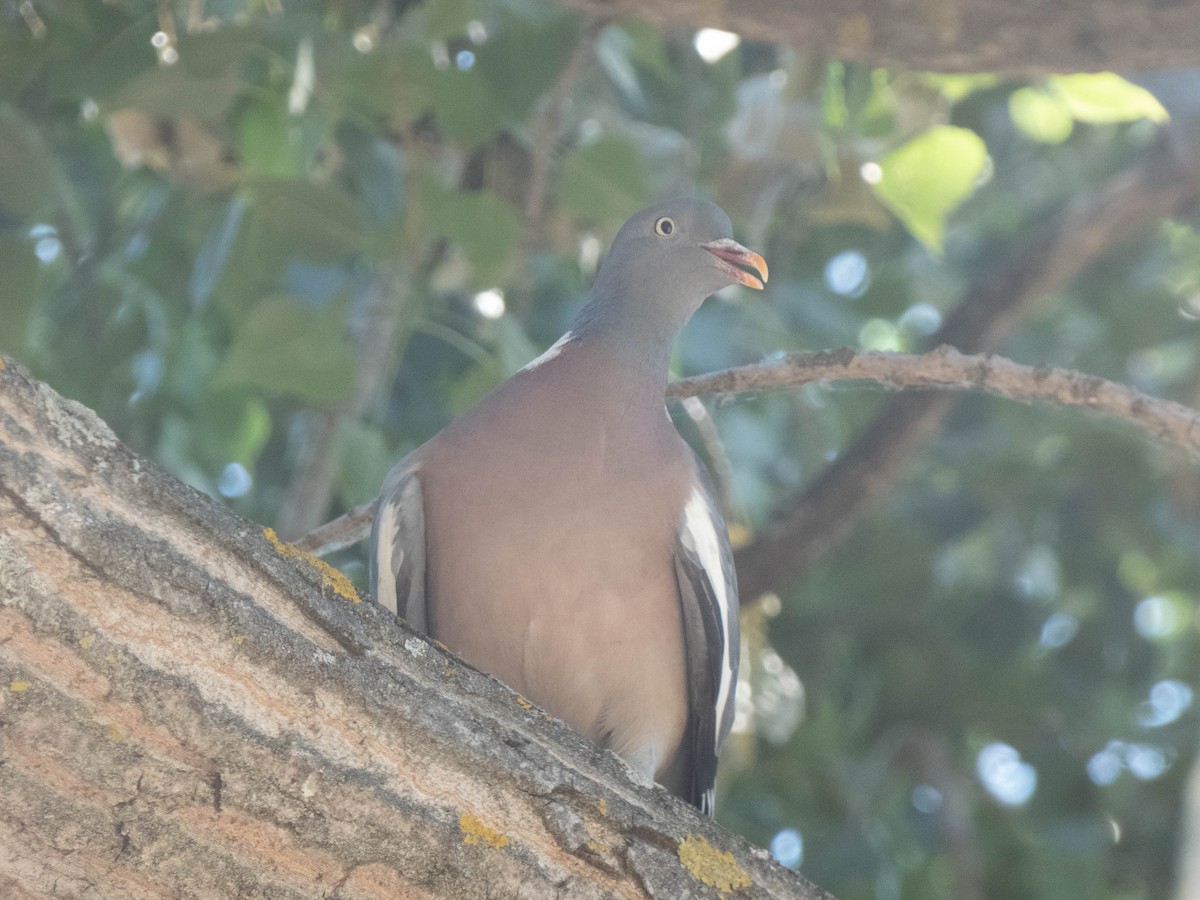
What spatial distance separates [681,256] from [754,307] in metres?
1.01

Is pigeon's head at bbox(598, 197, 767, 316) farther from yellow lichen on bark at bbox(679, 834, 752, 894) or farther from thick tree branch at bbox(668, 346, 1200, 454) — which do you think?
yellow lichen on bark at bbox(679, 834, 752, 894)

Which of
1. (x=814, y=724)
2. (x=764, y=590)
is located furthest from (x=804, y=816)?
(x=764, y=590)

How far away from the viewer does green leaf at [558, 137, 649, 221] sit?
3.54m

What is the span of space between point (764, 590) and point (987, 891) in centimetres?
174

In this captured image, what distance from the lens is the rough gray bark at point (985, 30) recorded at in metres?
3.29

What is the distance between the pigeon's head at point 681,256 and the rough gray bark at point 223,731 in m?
1.57

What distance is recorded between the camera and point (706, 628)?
291 centimetres

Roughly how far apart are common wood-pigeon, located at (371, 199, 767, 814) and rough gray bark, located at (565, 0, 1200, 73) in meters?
0.93

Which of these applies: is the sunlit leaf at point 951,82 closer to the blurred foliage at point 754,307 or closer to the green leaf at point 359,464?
the blurred foliage at point 754,307

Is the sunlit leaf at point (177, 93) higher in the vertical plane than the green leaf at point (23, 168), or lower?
higher

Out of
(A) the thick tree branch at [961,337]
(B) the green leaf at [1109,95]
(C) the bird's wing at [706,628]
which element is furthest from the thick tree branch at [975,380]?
(A) the thick tree branch at [961,337]

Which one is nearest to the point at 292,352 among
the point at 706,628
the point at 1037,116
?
the point at 706,628

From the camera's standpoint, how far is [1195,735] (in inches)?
250

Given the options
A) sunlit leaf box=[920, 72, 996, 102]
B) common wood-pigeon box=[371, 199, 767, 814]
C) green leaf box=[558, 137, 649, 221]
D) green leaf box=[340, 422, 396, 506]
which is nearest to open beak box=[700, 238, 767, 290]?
green leaf box=[558, 137, 649, 221]
